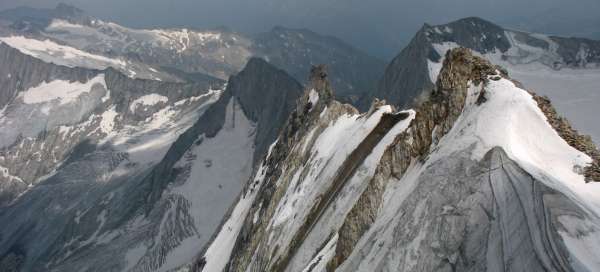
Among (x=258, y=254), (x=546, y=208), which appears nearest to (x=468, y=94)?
(x=546, y=208)

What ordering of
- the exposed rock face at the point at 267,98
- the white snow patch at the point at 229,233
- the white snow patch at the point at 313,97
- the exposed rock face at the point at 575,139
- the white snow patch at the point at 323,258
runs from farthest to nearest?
the exposed rock face at the point at 267,98 → the white snow patch at the point at 313,97 → the white snow patch at the point at 229,233 → the white snow patch at the point at 323,258 → the exposed rock face at the point at 575,139

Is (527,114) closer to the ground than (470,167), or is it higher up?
higher up

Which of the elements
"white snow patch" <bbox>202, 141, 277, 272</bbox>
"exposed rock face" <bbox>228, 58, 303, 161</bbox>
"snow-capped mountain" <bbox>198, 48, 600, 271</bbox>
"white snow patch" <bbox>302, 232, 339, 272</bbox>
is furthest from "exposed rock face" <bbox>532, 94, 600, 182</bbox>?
"exposed rock face" <bbox>228, 58, 303, 161</bbox>

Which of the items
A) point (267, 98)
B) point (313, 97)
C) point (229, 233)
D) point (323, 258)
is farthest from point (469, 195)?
point (267, 98)

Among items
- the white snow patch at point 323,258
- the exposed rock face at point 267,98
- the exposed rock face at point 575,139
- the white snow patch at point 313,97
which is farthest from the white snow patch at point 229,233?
the exposed rock face at point 267,98

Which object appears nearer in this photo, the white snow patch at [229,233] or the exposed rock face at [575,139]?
the exposed rock face at [575,139]

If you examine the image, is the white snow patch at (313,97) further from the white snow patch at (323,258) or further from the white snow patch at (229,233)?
the white snow patch at (323,258)

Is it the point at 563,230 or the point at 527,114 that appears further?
the point at 527,114

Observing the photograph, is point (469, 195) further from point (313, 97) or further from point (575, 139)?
point (313, 97)

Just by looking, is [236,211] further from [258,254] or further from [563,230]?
[563,230]
